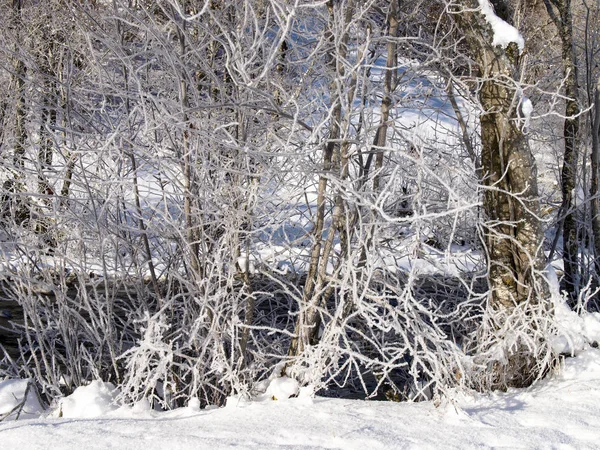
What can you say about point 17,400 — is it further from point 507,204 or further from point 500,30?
point 500,30

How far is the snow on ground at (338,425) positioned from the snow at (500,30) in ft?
7.63

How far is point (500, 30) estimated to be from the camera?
511cm

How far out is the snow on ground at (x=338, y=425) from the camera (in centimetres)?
367

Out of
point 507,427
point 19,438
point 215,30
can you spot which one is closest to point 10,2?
point 215,30

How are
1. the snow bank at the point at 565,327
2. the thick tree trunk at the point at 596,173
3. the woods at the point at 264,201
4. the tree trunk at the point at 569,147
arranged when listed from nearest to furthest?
the woods at the point at 264,201
the snow bank at the point at 565,327
the tree trunk at the point at 569,147
the thick tree trunk at the point at 596,173

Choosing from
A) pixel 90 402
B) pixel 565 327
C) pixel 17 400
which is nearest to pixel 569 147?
pixel 565 327

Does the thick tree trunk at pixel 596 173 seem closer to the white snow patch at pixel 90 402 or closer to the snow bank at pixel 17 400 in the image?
the white snow patch at pixel 90 402

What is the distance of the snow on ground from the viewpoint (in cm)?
367

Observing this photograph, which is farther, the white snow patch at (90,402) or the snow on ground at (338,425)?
the white snow patch at (90,402)

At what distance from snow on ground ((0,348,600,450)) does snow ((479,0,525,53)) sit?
2.32 metres

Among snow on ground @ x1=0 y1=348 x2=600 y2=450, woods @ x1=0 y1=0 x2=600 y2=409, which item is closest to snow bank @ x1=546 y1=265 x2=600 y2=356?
woods @ x1=0 y1=0 x2=600 y2=409

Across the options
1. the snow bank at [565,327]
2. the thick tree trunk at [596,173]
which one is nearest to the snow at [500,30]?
the snow bank at [565,327]

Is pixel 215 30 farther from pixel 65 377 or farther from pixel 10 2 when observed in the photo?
pixel 10 2

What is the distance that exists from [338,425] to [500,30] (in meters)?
2.90
